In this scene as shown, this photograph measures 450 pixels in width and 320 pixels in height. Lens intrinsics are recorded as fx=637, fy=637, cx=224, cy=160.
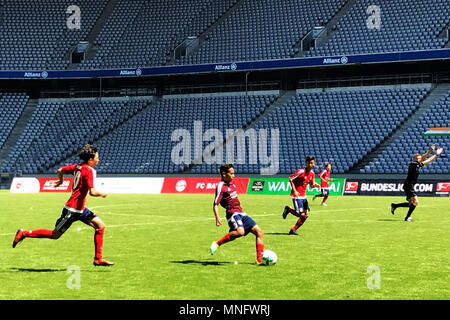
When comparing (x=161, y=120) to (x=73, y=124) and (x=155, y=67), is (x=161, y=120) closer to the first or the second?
(x=155, y=67)

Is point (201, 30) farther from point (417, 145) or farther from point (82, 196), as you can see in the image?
point (82, 196)

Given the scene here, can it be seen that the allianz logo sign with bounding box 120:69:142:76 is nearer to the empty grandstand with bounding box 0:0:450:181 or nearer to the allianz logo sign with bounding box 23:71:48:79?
the empty grandstand with bounding box 0:0:450:181

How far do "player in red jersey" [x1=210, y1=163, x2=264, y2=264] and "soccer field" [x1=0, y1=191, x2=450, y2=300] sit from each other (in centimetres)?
45

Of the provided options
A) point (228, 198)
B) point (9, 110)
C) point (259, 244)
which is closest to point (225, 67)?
point (9, 110)

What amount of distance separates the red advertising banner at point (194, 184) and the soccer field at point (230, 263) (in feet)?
79.8

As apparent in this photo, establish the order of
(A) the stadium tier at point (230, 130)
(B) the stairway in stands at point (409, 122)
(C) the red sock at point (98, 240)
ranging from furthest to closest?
1. (A) the stadium tier at point (230, 130)
2. (B) the stairway in stands at point (409, 122)
3. (C) the red sock at point (98, 240)

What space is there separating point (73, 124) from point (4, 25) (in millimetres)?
16007

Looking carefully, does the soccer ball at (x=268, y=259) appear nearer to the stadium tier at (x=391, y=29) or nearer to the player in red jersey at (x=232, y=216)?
the player in red jersey at (x=232, y=216)

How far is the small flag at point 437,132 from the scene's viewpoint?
154 feet

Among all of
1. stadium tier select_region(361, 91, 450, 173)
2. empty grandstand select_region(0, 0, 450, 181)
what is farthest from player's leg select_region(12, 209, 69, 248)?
empty grandstand select_region(0, 0, 450, 181)

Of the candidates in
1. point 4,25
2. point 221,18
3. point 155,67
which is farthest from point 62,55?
point 221,18

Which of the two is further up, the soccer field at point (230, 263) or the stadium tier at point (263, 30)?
the stadium tier at point (263, 30)

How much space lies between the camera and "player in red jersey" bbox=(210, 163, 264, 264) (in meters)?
12.4

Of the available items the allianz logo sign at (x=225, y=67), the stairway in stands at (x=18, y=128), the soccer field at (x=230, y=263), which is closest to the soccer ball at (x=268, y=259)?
the soccer field at (x=230, y=263)
